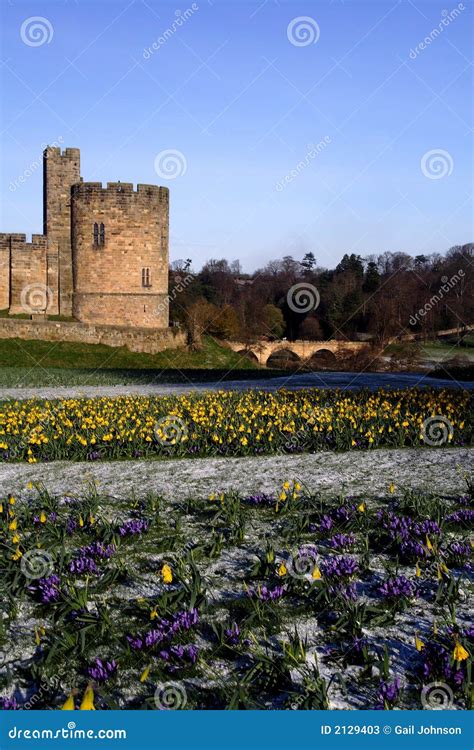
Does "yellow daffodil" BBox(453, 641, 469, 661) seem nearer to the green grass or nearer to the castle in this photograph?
the green grass

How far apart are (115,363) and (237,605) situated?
100ft

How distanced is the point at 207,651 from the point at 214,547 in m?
1.32

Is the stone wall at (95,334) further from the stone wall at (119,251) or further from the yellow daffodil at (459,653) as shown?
the yellow daffodil at (459,653)

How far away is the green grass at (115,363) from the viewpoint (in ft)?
79.4

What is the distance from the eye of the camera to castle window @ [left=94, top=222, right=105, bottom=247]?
137 feet

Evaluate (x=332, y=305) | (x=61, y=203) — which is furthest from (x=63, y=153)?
(x=332, y=305)

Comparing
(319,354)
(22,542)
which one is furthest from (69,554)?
(319,354)

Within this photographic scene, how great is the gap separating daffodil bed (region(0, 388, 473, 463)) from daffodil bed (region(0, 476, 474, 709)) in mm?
2766

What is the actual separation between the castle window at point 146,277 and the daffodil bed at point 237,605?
36.7 metres

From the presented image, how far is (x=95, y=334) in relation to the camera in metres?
37.3

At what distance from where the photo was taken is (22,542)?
5469 mm

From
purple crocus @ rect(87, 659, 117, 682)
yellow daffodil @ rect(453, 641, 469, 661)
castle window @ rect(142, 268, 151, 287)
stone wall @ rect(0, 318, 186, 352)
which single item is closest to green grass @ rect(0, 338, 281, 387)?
stone wall @ rect(0, 318, 186, 352)

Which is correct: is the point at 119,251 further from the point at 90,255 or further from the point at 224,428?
the point at 224,428

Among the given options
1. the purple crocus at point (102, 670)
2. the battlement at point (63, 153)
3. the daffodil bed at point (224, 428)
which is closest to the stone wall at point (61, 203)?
the battlement at point (63, 153)
